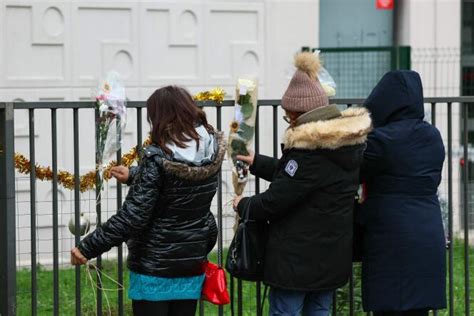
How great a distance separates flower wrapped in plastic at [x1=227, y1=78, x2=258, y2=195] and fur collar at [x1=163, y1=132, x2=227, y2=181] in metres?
0.31

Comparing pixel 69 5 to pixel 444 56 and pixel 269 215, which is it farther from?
pixel 269 215

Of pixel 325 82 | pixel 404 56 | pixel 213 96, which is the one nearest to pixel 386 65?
pixel 404 56

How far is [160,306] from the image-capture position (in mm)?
5344

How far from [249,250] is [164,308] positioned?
526 millimetres

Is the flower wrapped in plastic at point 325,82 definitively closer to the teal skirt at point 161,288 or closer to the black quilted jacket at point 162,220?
the black quilted jacket at point 162,220

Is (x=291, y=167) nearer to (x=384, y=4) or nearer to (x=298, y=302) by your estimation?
(x=298, y=302)

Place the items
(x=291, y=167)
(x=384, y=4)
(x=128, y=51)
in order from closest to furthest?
1. (x=291, y=167)
2. (x=128, y=51)
3. (x=384, y=4)

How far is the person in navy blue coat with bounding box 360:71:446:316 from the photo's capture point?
5.57 metres

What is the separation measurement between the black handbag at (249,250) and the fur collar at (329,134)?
1.51ft

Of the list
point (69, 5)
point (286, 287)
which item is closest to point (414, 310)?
point (286, 287)

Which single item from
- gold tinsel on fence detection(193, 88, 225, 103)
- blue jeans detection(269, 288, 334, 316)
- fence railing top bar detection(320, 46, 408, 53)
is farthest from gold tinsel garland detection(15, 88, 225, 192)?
fence railing top bar detection(320, 46, 408, 53)

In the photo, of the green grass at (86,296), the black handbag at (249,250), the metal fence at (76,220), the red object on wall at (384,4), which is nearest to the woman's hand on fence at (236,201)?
the black handbag at (249,250)

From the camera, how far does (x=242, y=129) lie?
228 inches

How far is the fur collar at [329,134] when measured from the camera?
5.30 metres
